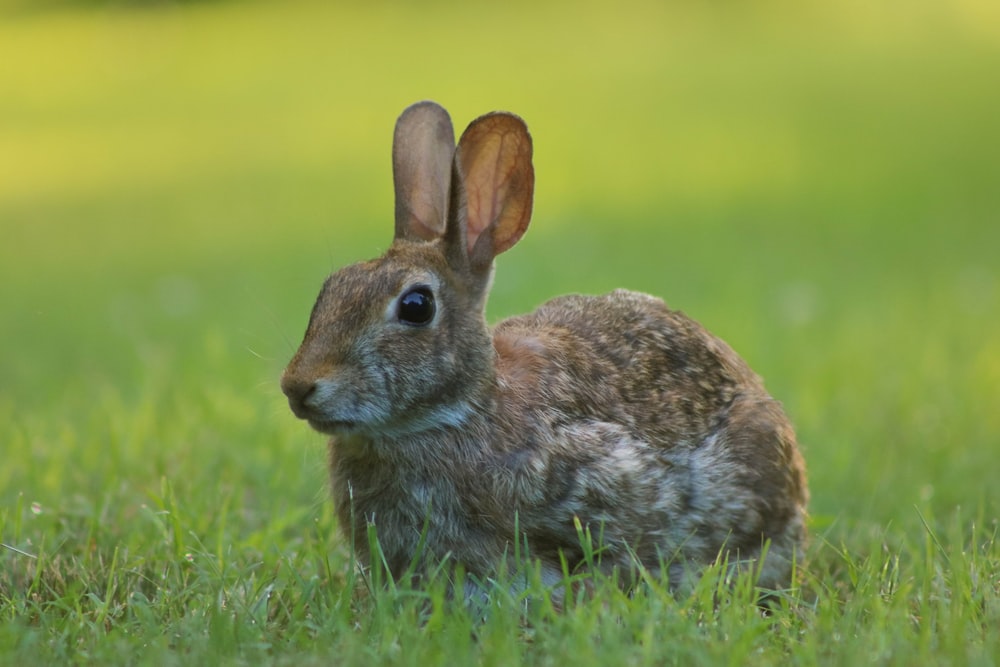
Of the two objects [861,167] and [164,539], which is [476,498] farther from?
[861,167]

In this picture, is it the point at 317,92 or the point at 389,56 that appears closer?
the point at 317,92

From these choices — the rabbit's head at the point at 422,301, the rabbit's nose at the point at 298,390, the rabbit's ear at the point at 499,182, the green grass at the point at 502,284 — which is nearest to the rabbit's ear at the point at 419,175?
the rabbit's head at the point at 422,301

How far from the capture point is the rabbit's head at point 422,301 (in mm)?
3510

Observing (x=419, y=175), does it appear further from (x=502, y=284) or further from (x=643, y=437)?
(x=502, y=284)

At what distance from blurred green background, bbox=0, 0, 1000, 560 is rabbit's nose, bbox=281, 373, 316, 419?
52cm

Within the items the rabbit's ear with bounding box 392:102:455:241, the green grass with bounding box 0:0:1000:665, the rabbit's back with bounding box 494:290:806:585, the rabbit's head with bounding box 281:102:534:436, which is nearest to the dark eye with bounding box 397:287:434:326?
the rabbit's head with bounding box 281:102:534:436

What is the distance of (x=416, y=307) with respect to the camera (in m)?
3.63

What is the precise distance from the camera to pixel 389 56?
21047 mm

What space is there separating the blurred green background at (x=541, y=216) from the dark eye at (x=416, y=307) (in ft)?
1.96

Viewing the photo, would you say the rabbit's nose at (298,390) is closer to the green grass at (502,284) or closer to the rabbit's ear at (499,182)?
the green grass at (502,284)

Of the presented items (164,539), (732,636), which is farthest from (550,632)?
(164,539)

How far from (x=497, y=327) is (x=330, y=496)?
769 mm

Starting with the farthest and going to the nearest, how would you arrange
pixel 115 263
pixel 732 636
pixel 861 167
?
pixel 861 167 → pixel 115 263 → pixel 732 636

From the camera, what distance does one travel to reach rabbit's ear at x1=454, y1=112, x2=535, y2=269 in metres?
3.96
